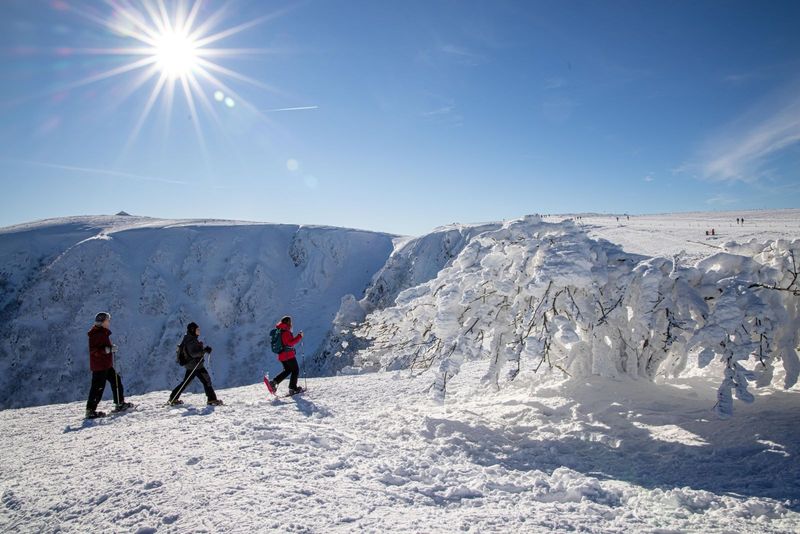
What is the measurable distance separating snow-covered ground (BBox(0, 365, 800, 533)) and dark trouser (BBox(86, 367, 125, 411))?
408 mm

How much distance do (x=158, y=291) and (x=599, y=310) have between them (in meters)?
49.9

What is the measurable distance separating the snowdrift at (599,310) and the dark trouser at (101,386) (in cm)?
488

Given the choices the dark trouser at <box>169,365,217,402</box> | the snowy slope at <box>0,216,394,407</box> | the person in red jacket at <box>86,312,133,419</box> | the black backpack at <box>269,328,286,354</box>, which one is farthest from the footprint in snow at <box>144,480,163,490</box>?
the snowy slope at <box>0,216,394,407</box>

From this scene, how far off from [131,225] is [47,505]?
214 feet

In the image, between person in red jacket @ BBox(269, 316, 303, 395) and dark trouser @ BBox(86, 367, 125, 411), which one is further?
person in red jacket @ BBox(269, 316, 303, 395)

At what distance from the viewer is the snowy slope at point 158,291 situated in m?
38.5

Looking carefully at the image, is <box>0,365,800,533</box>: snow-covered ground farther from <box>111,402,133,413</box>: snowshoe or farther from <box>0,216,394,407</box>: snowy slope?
<box>0,216,394,407</box>: snowy slope

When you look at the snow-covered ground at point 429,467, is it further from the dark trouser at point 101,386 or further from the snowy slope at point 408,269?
the snowy slope at point 408,269

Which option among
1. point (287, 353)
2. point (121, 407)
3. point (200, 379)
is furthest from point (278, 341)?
point (121, 407)

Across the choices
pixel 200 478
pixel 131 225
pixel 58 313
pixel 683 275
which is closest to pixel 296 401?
pixel 200 478

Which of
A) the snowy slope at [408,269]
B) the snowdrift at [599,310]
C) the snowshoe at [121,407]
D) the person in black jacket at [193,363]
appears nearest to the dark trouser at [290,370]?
the person in black jacket at [193,363]

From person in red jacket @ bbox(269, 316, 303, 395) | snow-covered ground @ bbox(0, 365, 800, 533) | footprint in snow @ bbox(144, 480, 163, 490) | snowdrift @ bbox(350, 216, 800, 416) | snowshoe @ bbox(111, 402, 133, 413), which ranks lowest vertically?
snowshoe @ bbox(111, 402, 133, 413)

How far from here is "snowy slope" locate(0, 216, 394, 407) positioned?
3847cm

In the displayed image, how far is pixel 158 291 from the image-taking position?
44906 millimetres
